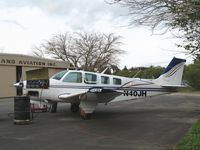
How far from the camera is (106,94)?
18.5 m

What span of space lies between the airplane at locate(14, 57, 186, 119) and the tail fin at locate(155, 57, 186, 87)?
538 millimetres

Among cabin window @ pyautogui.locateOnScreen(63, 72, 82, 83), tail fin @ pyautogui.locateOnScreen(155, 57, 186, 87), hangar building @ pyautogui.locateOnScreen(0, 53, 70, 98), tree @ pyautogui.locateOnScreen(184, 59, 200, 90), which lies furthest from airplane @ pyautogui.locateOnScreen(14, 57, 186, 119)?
tree @ pyautogui.locateOnScreen(184, 59, 200, 90)

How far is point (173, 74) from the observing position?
23.4 meters

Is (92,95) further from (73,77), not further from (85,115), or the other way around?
(73,77)

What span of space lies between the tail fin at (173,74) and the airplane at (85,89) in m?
0.54

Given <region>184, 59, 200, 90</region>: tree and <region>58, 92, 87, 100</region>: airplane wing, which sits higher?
<region>184, 59, 200, 90</region>: tree

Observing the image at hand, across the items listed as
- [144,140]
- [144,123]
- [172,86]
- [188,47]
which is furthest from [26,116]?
[172,86]

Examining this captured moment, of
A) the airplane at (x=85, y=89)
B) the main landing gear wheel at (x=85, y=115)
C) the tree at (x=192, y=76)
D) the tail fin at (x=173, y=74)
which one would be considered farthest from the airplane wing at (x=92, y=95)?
the tree at (x=192, y=76)

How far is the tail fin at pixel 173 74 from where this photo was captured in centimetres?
2308

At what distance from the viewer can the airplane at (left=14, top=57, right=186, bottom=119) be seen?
59.4 feet

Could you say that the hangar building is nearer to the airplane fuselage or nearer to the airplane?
the airplane

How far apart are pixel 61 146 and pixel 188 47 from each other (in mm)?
4416

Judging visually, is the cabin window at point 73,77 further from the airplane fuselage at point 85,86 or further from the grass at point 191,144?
the grass at point 191,144

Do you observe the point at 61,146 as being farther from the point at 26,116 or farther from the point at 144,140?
the point at 26,116
